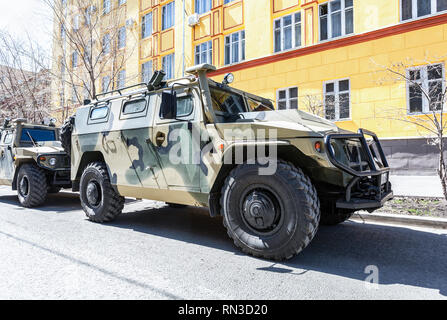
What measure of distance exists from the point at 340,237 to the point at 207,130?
238 cm

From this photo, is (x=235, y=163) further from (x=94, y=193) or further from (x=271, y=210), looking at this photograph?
(x=94, y=193)

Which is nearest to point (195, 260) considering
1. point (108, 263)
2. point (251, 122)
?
point (108, 263)

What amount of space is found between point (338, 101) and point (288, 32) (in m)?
3.97

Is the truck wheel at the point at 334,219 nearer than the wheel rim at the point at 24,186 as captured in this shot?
Yes

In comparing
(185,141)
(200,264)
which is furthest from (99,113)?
(200,264)

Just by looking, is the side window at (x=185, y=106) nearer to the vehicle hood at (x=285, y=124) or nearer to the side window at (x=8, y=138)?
the vehicle hood at (x=285, y=124)

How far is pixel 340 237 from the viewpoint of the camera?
4.29 metres

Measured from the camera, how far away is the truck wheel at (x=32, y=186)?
684 cm

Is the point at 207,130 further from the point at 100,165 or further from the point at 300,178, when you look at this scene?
the point at 100,165

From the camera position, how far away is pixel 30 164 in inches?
284

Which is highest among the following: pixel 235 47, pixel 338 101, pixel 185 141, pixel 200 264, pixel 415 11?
pixel 235 47

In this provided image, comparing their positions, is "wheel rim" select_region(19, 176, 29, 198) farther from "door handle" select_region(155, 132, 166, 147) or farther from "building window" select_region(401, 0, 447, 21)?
"building window" select_region(401, 0, 447, 21)

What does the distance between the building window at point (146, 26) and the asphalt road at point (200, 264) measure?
16167 millimetres

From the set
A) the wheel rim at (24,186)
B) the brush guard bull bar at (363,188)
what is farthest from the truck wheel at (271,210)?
the wheel rim at (24,186)
